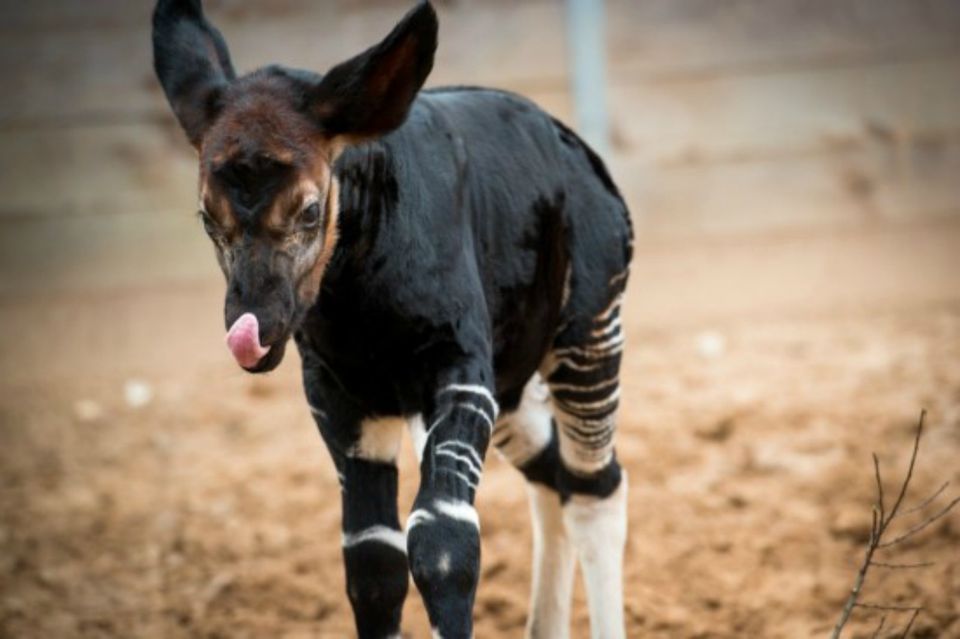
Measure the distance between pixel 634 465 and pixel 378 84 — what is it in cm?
336

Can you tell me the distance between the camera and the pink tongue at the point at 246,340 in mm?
2797

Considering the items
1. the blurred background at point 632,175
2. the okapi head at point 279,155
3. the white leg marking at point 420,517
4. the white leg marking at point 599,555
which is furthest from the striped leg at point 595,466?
the blurred background at point 632,175

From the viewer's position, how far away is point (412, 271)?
3.22 m

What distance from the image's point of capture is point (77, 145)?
8211 millimetres

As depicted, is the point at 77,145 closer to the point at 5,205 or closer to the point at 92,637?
the point at 5,205

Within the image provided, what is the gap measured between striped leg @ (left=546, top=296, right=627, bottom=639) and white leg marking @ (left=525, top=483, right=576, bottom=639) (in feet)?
0.52

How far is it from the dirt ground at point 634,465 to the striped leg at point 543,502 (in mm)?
435

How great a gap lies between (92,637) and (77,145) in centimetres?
395

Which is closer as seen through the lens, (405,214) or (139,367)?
(405,214)

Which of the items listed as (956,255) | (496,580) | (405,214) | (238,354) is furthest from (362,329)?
(956,255)

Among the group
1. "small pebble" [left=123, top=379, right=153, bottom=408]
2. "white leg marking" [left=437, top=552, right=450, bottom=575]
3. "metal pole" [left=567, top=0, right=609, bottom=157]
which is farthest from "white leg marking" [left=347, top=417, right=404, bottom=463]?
"metal pole" [left=567, top=0, right=609, bottom=157]

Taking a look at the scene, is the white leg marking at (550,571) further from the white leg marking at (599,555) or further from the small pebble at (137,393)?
the small pebble at (137,393)

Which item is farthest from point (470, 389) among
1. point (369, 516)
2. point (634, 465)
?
point (634, 465)

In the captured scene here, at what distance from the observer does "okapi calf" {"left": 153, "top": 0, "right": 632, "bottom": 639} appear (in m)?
2.92
